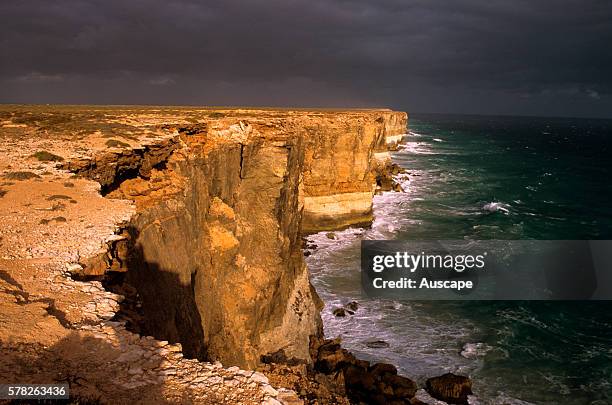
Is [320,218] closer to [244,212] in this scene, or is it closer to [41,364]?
[244,212]

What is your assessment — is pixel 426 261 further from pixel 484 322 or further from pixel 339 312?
pixel 339 312

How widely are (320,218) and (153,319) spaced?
1291 inches

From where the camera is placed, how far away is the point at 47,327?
6.51 m

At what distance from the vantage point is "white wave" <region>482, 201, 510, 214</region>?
56406mm

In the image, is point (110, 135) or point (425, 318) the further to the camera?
point (425, 318)

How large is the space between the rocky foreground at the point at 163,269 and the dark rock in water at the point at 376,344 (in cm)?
283

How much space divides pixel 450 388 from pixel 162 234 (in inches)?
694

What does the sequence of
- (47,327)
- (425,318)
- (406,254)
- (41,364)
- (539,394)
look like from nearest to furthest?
1. (41,364)
2. (47,327)
3. (539,394)
4. (425,318)
5. (406,254)

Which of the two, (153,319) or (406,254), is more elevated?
(153,319)

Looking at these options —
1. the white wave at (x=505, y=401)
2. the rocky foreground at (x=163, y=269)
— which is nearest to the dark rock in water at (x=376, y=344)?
the rocky foreground at (x=163, y=269)

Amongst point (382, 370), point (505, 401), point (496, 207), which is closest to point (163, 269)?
point (382, 370)

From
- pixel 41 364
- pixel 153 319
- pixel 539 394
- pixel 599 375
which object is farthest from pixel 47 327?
pixel 599 375

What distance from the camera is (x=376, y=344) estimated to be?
26.2 metres

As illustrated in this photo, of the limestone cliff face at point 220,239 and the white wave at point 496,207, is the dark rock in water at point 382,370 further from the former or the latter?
the white wave at point 496,207
